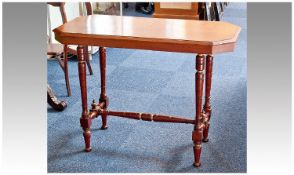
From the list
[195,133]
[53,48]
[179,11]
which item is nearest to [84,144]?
[195,133]

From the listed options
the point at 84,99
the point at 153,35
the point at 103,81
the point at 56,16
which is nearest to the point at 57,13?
the point at 56,16

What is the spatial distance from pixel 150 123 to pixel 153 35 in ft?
3.35

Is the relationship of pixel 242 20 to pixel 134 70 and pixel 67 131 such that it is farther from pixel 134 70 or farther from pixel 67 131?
pixel 67 131

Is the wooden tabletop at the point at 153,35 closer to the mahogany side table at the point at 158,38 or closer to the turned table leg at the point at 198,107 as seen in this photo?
the mahogany side table at the point at 158,38

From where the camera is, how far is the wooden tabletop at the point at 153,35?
200cm

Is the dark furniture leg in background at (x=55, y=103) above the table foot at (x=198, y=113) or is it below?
below

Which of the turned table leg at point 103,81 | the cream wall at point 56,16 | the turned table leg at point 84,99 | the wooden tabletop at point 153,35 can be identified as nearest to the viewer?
the wooden tabletop at point 153,35

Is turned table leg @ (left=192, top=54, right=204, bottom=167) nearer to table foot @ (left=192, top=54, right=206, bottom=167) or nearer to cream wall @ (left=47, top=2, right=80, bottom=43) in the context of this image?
table foot @ (left=192, top=54, right=206, bottom=167)

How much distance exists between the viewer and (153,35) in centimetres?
208

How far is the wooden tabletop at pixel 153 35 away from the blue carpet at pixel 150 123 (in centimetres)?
75

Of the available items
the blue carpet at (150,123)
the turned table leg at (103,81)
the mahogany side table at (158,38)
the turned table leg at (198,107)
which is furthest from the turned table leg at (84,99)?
the turned table leg at (198,107)

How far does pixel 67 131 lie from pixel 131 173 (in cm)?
70

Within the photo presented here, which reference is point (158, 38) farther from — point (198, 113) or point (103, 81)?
point (103, 81)

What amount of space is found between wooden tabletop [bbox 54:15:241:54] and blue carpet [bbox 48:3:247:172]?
2.44 ft
